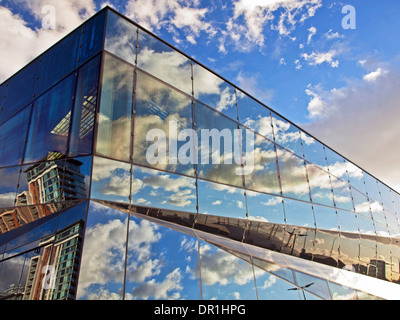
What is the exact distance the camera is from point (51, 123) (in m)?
7.94

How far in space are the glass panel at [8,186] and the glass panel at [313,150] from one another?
40.8 ft

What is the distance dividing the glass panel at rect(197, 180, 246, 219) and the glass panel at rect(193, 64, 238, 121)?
295cm

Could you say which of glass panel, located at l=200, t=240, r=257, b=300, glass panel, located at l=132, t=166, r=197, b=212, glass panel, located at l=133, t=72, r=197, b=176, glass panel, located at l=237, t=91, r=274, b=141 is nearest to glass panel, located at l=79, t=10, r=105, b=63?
glass panel, located at l=133, t=72, r=197, b=176

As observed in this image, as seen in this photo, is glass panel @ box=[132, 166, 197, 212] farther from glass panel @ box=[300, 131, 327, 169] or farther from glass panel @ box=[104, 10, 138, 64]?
glass panel @ box=[300, 131, 327, 169]

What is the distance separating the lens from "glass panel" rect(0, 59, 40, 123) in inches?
385

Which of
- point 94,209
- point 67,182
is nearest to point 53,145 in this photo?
point 67,182

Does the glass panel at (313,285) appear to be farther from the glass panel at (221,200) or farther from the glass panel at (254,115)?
Answer: the glass panel at (254,115)

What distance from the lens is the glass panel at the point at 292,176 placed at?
12711 mm

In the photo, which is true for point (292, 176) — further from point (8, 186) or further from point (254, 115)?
point (8, 186)

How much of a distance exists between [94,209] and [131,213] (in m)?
0.85

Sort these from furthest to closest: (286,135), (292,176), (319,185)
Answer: (319,185) → (286,135) → (292,176)

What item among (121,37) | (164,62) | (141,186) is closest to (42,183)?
(141,186)

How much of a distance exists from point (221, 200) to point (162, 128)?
115 inches

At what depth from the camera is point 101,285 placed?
537 centimetres
